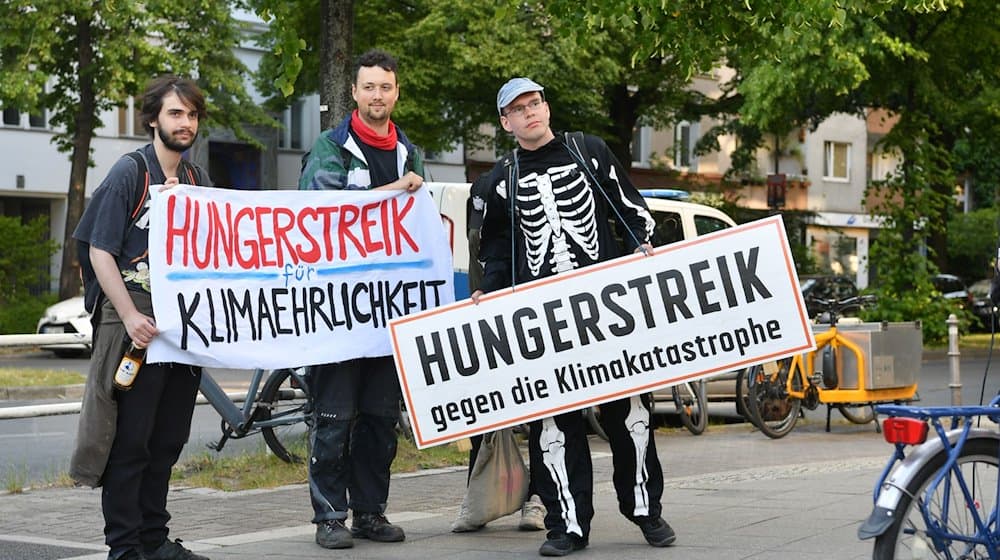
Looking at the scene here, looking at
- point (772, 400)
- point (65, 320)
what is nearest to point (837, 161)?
point (65, 320)

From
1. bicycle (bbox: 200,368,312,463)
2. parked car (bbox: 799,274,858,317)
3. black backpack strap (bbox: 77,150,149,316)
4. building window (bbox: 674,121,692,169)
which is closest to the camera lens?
black backpack strap (bbox: 77,150,149,316)

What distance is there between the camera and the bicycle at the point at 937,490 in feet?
→ 14.9

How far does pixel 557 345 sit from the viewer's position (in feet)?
22.2

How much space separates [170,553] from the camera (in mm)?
6348

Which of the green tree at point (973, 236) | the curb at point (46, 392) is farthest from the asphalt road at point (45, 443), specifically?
the green tree at point (973, 236)

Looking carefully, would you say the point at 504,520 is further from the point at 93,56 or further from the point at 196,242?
the point at 93,56

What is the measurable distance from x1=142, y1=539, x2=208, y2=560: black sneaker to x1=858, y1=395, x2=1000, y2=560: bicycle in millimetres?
2997

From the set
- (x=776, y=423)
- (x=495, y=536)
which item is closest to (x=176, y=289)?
(x=495, y=536)

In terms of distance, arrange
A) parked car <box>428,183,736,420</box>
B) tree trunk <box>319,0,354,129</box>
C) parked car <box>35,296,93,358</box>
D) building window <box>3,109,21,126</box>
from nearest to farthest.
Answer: tree trunk <box>319,0,354,129</box> < parked car <box>428,183,736,420</box> < parked car <box>35,296,93,358</box> < building window <box>3,109,21,126</box>

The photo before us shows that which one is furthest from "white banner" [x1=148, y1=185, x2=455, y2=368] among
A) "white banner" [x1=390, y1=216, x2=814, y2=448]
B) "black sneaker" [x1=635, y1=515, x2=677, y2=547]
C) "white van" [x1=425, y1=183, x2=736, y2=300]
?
"white van" [x1=425, y1=183, x2=736, y2=300]

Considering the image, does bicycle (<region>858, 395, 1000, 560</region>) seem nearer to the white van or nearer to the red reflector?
the red reflector

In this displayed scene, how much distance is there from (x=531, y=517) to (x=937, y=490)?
10.1 ft

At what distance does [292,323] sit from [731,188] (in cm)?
3532

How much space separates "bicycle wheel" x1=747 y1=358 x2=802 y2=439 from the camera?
13.0m
